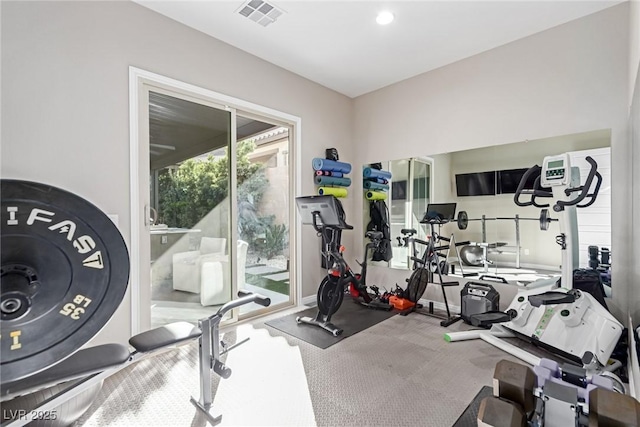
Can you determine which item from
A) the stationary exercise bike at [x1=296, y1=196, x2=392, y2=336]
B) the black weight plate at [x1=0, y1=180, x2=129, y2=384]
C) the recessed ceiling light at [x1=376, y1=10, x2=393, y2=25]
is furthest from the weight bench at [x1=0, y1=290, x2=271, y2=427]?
the recessed ceiling light at [x1=376, y1=10, x2=393, y2=25]

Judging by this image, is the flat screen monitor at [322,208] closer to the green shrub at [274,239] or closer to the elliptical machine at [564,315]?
the green shrub at [274,239]

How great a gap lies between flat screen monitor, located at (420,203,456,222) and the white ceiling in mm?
1806

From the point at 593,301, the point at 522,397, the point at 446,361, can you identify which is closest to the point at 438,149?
the point at 593,301

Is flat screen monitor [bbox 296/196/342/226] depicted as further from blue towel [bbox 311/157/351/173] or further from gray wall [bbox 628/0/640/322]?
gray wall [bbox 628/0/640/322]

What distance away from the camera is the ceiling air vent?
8.78ft

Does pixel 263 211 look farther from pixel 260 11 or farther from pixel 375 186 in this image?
pixel 260 11

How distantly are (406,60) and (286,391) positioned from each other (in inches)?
149

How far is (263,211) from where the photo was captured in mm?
3877

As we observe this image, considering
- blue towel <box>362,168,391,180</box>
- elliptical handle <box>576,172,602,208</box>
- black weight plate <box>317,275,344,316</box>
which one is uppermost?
blue towel <box>362,168,391,180</box>

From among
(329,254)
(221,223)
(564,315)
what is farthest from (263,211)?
(564,315)

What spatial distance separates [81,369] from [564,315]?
10.6 ft

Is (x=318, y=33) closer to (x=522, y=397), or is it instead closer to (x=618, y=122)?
(x=618, y=122)

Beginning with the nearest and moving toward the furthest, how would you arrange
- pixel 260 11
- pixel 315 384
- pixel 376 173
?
pixel 315 384 < pixel 260 11 < pixel 376 173

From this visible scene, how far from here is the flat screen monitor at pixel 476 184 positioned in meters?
3.51
